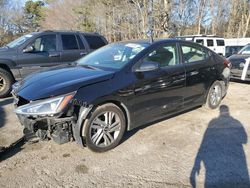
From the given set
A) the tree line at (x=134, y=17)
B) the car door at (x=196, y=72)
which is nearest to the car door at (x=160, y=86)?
the car door at (x=196, y=72)

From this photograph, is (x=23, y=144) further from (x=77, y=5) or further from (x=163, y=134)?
(x=77, y=5)

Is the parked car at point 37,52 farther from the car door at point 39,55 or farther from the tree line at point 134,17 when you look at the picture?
the tree line at point 134,17

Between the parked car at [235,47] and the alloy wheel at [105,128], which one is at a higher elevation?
the parked car at [235,47]

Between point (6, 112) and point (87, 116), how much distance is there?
295 cm

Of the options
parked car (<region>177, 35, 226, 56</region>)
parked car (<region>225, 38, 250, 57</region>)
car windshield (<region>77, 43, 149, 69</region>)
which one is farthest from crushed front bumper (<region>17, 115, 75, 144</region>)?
parked car (<region>225, 38, 250, 57</region>)

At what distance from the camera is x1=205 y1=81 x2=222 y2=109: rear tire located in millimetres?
5700

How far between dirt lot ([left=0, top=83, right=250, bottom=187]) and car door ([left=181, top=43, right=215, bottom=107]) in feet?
2.12

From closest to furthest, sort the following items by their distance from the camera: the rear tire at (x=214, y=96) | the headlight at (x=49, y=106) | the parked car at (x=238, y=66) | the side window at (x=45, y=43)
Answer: the headlight at (x=49, y=106)
the rear tire at (x=214, y=96)
the side window at (x=45, y=43)
the parked car at (x=238, y=66)

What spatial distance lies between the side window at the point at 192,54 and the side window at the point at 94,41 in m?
3.94

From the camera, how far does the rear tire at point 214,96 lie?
5.70 meters

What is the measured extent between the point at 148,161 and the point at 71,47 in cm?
538

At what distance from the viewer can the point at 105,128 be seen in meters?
3.83

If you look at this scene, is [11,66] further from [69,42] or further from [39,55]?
[69,42]

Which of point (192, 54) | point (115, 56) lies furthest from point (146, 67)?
point (192, 54)
